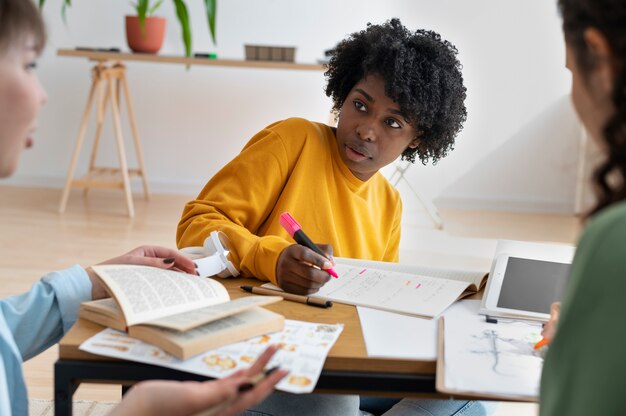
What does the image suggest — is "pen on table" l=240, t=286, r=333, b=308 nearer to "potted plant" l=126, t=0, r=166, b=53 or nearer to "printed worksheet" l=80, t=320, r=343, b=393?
"printed worksheet" l=80, t=320, r=343, b=393

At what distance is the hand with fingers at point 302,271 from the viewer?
1271 millimetres

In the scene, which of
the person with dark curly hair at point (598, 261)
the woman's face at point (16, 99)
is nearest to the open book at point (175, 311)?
the woman's face at point (16, 99)

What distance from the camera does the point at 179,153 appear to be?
5.23m

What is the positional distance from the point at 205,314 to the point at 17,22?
395 mm

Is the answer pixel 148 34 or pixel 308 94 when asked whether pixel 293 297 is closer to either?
pixel 148 34

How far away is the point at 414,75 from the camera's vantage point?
1.70m

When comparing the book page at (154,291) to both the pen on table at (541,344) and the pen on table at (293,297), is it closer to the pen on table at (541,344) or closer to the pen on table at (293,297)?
the pen on table at (293,297)

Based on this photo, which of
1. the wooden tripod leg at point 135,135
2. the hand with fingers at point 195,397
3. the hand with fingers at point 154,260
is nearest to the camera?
the hand with fingers at point 195,397

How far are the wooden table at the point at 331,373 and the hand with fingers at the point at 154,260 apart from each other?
0.15 m

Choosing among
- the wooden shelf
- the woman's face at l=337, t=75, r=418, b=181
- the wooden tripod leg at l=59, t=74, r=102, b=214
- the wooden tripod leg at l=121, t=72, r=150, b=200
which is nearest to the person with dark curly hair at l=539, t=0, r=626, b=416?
the woman's face at l=337, t=75, r=418, b=181

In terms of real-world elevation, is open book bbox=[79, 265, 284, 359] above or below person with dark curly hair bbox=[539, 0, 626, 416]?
below

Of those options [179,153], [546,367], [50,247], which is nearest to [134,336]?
[546,367]

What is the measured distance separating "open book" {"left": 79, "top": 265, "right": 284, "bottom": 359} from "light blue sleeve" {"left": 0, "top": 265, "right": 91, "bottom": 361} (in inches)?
2.3

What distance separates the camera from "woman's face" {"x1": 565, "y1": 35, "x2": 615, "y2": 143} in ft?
2.21
